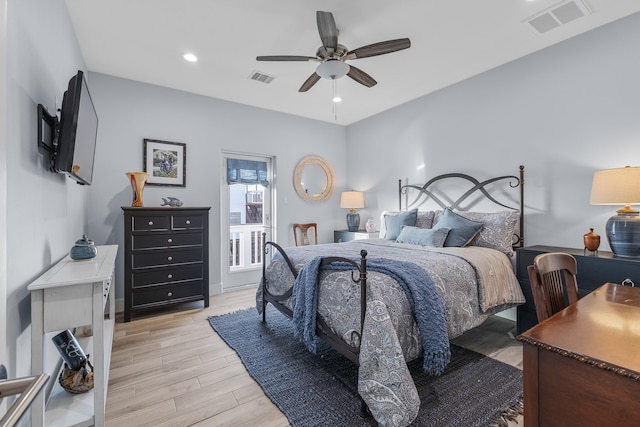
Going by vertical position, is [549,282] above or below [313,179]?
below

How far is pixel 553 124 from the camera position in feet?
9.79

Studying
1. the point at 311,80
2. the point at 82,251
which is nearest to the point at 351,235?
the point at 311,80

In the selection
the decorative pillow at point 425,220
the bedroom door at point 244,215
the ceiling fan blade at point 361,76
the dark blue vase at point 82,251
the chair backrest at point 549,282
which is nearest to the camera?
the chair backrest at point 549,282

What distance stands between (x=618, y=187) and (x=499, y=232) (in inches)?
38.2

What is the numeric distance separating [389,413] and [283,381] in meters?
0.86

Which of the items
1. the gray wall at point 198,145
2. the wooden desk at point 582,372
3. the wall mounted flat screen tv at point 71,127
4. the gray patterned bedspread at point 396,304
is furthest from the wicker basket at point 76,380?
the wooden desk at point 582,372

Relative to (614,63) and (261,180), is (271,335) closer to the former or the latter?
(261,180)

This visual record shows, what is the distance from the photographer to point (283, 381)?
6.89 feet

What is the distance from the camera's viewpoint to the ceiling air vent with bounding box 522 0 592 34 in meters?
2.37

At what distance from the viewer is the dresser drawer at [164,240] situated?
3.28 m

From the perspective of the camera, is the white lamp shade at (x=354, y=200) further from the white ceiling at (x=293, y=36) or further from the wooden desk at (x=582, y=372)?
the wooden desk at (x=582, y=372)

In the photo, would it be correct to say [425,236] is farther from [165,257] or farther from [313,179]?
[165,257]

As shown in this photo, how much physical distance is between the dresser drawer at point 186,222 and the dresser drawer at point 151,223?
2.5 inches

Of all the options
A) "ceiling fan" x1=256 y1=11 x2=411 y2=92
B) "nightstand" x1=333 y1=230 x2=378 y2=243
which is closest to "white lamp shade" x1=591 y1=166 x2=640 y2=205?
"ceiling fan" x1=256 y1=11 x2=411 y2=92
